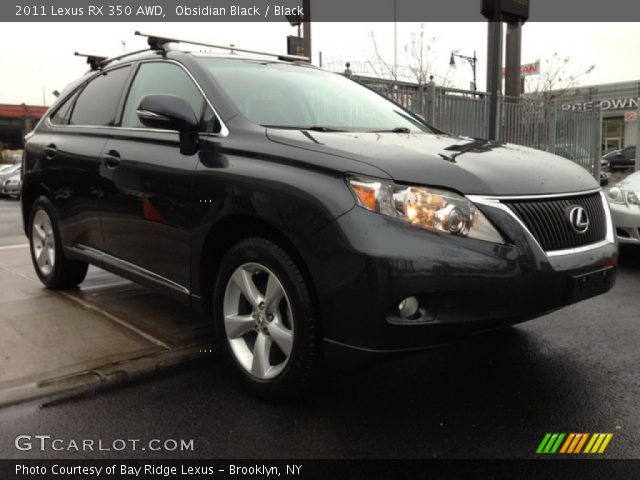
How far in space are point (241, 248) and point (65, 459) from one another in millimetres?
1181

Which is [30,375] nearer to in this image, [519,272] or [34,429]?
[34,429]

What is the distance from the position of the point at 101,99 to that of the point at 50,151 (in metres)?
0.64

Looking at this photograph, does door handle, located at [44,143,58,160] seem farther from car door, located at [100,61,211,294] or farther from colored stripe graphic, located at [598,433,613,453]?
colored stripe graphic, located at [598,433,613,453]

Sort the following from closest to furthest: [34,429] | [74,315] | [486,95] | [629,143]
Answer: [34,429], [74,315], [486,95], [629,143]

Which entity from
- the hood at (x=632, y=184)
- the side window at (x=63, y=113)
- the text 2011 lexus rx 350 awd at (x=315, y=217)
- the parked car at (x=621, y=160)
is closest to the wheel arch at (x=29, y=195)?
the side window at (x=63, y=113)

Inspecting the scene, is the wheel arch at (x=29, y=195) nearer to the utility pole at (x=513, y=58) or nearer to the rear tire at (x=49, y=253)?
the rear tire at (x=49, y=253)

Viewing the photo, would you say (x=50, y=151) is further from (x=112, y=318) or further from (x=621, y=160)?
(x=621, y=160)

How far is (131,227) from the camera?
3.72 meters

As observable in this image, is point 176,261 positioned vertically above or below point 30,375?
above

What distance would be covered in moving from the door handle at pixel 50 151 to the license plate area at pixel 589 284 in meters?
3.76

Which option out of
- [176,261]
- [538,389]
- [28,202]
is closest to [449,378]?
[538,389]

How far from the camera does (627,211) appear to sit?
5758 mm

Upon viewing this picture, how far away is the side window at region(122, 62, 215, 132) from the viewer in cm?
330

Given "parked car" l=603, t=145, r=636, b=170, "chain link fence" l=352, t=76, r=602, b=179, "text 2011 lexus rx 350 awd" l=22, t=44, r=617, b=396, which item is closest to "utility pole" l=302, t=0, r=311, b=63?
"chain link fence" l=352, t=76, r=602, b=179
